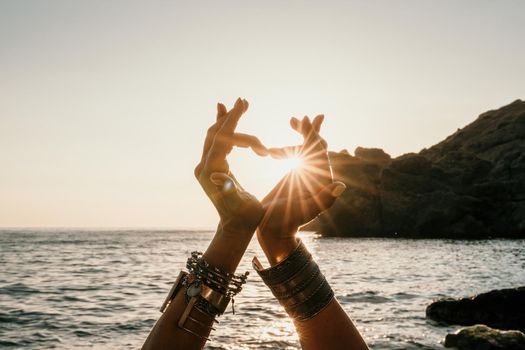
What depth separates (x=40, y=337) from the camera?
12.4 m

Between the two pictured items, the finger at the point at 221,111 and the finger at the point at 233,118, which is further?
the finger at the point at 221,111

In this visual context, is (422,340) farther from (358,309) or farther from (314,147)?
(314,147)

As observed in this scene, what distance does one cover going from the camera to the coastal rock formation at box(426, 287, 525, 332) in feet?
42.1

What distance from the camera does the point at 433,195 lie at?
297ft

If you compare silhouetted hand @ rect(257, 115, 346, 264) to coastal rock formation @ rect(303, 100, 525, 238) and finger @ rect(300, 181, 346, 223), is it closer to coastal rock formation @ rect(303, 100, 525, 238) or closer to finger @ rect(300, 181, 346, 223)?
finger @ rect(300, 181, 346, 223)

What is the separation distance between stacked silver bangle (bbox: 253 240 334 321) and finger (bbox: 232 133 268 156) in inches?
19.1

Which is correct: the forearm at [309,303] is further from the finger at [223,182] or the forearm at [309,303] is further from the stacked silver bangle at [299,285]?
the finger at [223,182]

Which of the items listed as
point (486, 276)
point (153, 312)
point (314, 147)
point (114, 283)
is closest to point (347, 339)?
point (314, 147)

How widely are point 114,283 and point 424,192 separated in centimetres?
8067

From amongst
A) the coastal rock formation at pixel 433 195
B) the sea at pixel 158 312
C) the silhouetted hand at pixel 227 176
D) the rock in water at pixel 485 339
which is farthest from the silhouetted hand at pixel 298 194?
the coastal rock formation at pixel 433 195

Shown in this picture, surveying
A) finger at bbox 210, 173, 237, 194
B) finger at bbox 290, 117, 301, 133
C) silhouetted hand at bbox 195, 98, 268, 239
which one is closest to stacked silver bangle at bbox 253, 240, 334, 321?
silhouetted hand at bbox 195, 98, 268, 239

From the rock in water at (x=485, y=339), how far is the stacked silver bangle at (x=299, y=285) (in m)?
9.15

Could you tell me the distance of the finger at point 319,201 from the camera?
1982 mm

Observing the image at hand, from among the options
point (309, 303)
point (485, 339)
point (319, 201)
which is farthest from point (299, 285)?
point (485, 339)
